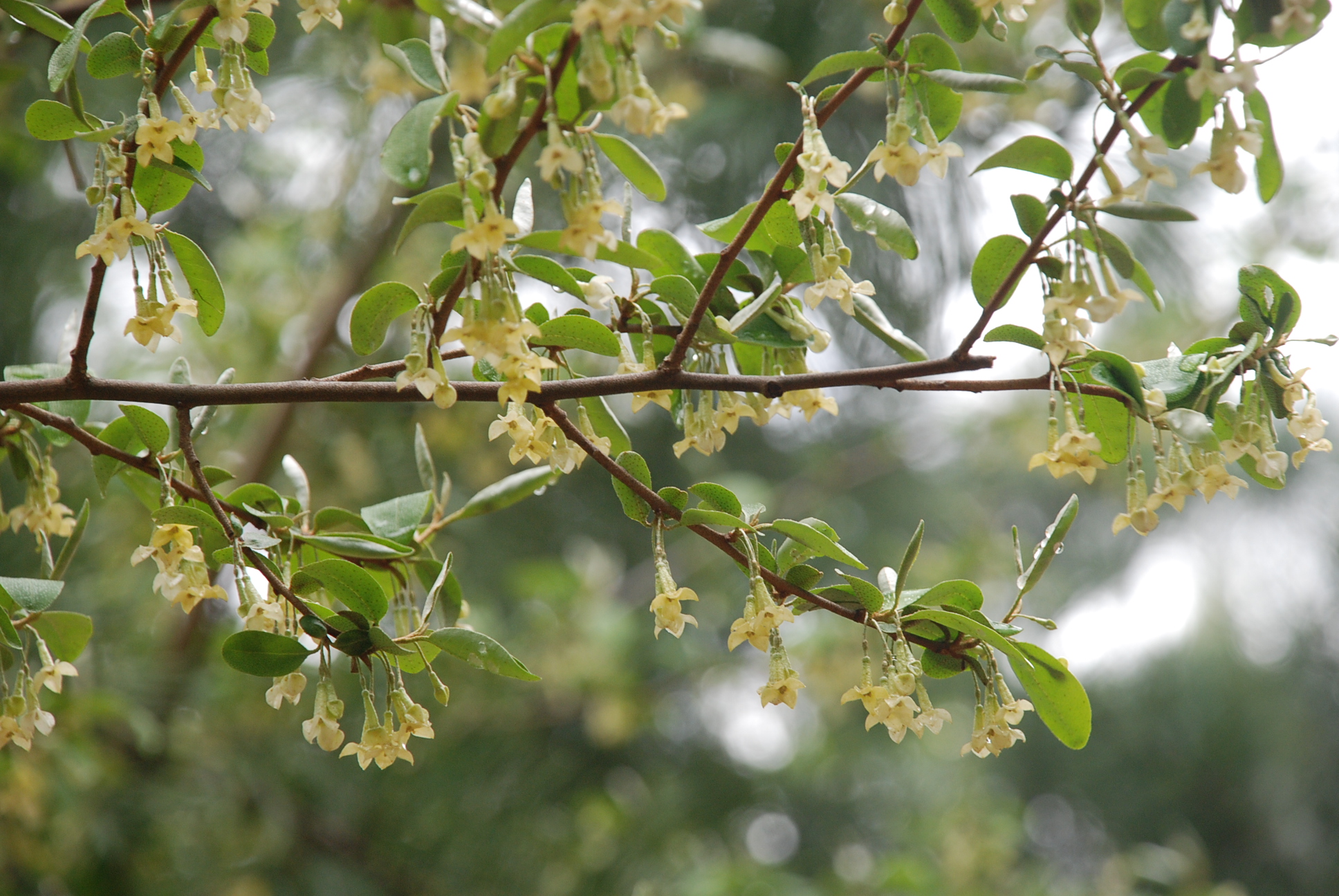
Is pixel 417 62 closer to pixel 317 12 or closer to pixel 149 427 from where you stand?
pixel 317 12

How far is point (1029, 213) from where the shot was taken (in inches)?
16.5

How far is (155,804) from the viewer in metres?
1.36

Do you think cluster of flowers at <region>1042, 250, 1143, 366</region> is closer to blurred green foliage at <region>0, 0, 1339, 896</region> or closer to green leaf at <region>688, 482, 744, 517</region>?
green leaf at <region>688, 482, 744, 517</region>

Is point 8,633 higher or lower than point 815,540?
lower

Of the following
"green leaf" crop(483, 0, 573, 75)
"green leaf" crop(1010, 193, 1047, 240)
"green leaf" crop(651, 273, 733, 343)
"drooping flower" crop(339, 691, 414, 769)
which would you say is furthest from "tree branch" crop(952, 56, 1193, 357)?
"drooping flower" crop(339, 691, 414, 769)

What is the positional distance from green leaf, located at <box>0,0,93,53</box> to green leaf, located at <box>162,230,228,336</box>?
10 cm

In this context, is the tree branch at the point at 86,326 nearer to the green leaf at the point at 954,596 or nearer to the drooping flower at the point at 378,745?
the drooping flower at the point at 378,745

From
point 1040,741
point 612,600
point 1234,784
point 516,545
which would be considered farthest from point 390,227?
point 1234,784

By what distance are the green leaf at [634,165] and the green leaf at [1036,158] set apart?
→ 13 cm

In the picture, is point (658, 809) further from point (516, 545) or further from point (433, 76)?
point (433, 76)

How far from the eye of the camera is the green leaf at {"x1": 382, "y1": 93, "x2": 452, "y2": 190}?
0.39 metres

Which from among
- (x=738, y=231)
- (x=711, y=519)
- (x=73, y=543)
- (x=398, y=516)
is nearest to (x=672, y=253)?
(x=738, y=231)

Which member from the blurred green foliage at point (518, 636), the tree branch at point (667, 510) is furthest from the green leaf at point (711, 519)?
the blurred green foliage at point (518, 636)

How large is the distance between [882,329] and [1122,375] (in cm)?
11
